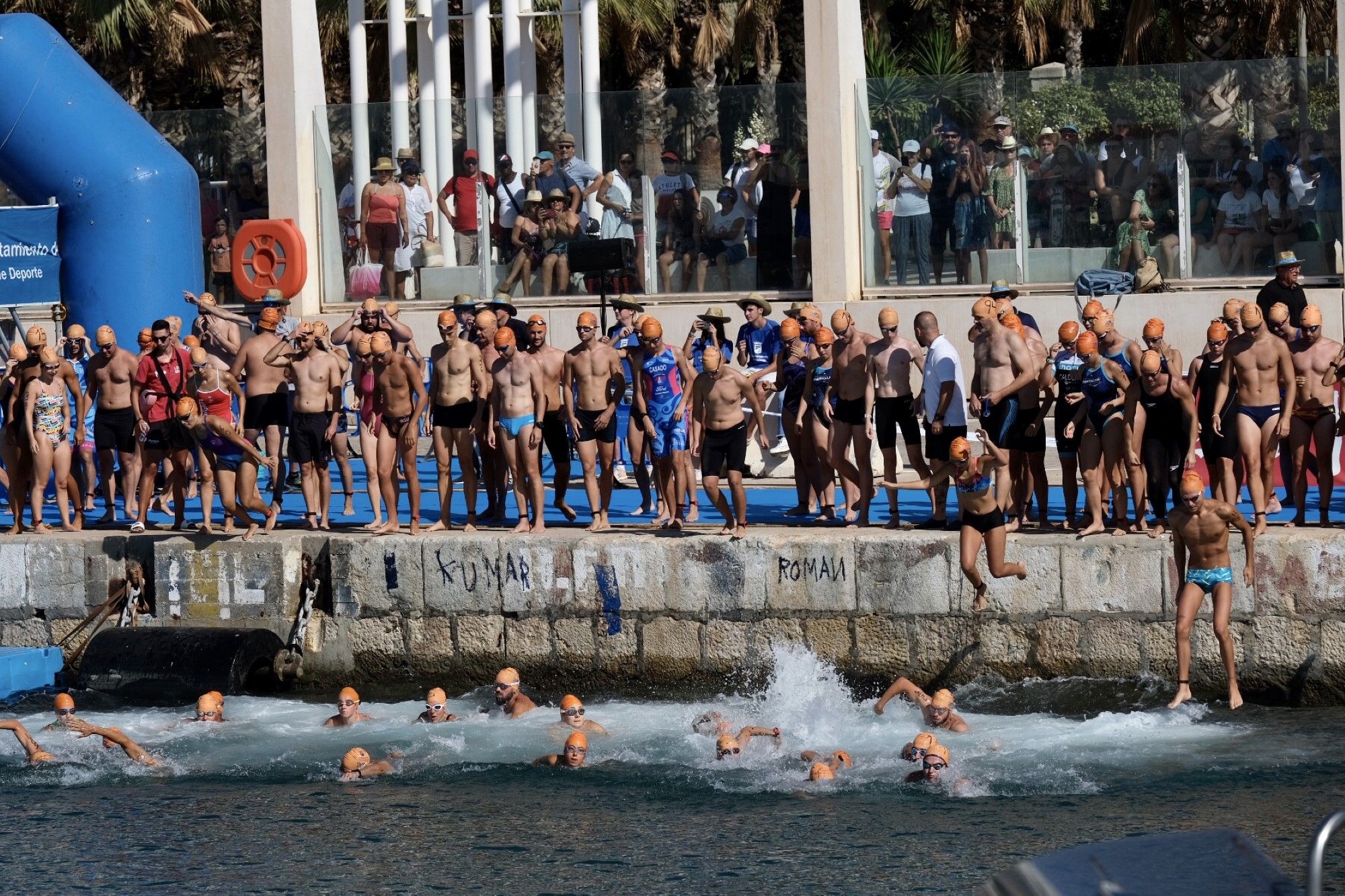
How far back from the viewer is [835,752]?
1216 cm

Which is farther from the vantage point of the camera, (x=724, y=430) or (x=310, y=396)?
(x=310, y=396)

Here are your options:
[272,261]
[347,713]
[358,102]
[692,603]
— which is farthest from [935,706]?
[358,102]

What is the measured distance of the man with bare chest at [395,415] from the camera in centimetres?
1420

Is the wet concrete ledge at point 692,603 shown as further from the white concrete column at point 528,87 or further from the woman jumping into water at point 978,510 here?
the white concrete column at point 528,87

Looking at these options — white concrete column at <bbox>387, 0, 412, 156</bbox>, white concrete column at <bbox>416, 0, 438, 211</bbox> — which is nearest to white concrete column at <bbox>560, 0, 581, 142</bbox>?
white concrete column at <bbox>416, 0, 438, 211</bbox>

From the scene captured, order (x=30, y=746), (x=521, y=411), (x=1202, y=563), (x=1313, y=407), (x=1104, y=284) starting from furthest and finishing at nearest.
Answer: (x=1104, y=284), (x=521, y=411), (x=1313, y=407), (x=30, y=746), (x=1202, y=563)

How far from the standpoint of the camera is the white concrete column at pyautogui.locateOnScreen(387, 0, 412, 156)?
20.8 m

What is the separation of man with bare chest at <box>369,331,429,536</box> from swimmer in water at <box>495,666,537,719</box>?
68.2 inches

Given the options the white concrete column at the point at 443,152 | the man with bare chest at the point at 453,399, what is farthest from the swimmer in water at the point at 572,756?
the white concrete column at the point at 443,152

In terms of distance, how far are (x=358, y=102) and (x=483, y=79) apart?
1.52 metres

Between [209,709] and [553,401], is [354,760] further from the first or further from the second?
[553,401]

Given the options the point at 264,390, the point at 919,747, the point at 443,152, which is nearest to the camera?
the point at 919,747

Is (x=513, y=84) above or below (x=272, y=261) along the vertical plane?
above

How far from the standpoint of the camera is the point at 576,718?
1267cm
